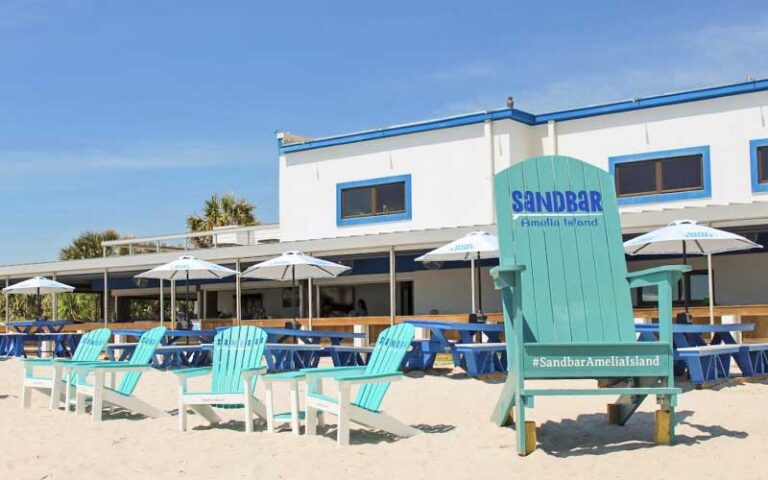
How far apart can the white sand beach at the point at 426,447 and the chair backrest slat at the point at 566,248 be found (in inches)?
33.0

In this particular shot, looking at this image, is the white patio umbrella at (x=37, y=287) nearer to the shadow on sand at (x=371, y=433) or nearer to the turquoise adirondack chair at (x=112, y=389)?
the turquoise adirondack chair at (x=112, y=389)

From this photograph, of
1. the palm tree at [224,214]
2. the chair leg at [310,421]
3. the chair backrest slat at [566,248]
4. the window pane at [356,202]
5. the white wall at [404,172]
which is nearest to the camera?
the chair backrest slat at [566,248]

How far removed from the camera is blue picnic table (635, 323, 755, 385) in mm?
9852

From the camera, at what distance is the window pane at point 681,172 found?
19031 mm

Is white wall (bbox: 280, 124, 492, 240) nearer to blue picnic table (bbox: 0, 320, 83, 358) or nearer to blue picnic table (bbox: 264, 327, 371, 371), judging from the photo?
blue picnic table (bbox: 0, 320, 83, 358)

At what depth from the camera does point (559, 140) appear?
20859mm

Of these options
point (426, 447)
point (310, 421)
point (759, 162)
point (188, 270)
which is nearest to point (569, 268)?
point (426, 447)

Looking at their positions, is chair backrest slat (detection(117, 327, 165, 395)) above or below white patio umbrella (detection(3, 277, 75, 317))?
below

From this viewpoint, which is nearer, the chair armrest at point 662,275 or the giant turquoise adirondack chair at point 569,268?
the chair armrest at point 662,275

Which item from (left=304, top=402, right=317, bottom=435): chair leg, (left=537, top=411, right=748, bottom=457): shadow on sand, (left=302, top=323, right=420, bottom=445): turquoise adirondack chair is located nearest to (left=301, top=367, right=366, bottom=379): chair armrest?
(left=302, top=323, right=420, bottom=445): turquoise adirondack chair

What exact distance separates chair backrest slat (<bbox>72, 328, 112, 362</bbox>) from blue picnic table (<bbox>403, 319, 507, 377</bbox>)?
144 inches

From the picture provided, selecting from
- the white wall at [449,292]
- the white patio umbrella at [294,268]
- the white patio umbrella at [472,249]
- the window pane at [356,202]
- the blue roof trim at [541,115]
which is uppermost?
the blue roof trim at [541,115]

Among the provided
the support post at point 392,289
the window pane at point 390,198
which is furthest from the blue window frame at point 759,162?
the window pane at point 390,198

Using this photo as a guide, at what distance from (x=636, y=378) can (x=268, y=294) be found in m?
22.2
